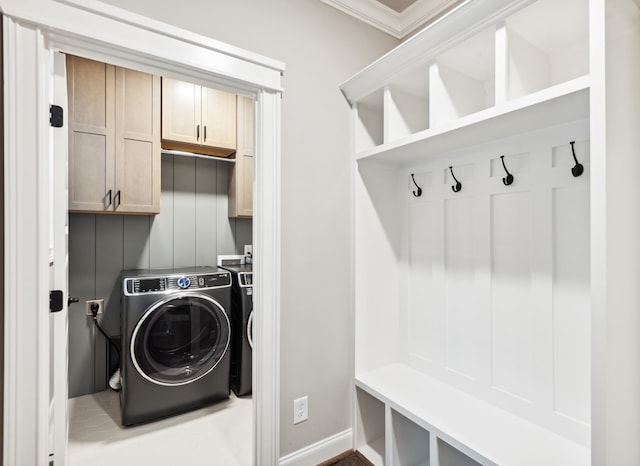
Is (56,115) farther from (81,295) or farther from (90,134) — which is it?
(81,295)

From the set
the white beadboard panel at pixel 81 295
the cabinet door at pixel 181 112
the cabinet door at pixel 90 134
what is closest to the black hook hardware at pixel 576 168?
the cabinet door at pixel 181 112

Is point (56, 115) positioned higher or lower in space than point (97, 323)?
higher

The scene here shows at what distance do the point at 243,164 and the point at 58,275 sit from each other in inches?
64.3

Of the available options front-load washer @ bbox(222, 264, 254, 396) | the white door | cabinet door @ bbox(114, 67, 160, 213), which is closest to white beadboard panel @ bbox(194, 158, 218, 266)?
front-load washer @ bbox(222, 264, 254, 396)

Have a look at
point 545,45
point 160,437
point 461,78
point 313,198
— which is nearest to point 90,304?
point 160,437

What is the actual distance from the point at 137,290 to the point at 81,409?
104 cm

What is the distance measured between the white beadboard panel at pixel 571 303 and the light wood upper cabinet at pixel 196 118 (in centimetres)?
225

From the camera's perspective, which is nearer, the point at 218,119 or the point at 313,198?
the point at 313,198

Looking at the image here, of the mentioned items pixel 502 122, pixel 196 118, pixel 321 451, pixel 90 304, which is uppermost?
pixel 196 118

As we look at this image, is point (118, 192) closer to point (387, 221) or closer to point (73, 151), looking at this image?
point (73, 151)

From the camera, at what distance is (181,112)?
98.0 inches

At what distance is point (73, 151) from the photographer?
215 centimetres

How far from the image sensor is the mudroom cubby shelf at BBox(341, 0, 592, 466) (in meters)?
1.23

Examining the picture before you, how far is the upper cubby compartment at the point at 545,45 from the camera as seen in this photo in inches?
44.7
